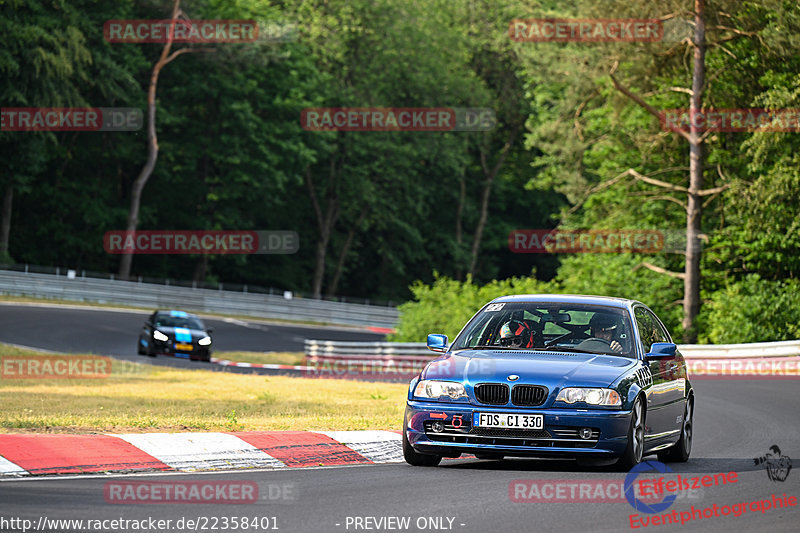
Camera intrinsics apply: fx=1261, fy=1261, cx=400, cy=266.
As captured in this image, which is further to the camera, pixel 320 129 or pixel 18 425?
pixel 320 129

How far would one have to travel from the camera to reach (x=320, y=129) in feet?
236

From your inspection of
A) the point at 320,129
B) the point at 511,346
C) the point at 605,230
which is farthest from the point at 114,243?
the point at 511,346

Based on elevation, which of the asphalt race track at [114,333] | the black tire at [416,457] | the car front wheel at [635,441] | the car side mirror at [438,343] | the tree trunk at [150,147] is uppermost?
the tree trunk at [150,147]

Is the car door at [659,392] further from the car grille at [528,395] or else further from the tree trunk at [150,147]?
the tree trunk at [150,147]

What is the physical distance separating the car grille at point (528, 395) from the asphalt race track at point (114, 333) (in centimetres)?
2332

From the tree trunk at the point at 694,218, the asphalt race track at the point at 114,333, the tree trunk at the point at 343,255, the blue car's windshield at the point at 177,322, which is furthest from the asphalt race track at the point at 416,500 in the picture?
the tree trunk at the point at 343,255

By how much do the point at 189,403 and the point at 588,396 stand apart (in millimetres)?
10144

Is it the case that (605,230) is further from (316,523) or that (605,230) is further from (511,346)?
(316,523)

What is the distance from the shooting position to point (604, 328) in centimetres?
1183

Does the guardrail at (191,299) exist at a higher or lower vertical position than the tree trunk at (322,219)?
lower

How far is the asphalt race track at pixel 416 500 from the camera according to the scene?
799 centimetres

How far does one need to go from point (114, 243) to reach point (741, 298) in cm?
3849

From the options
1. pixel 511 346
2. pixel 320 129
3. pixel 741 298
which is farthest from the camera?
pixel 320 129

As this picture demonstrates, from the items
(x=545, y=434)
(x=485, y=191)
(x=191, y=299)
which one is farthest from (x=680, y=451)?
(x=485, y=191)
